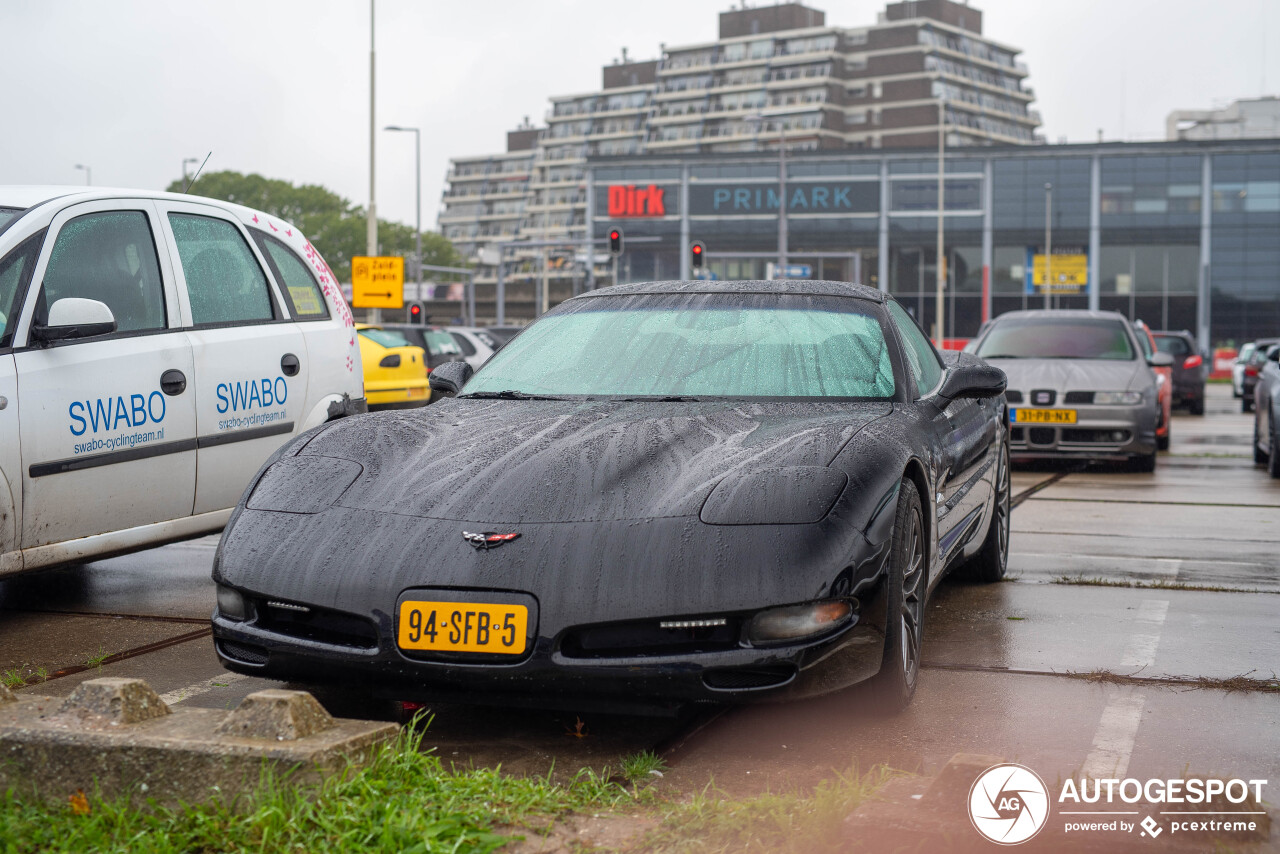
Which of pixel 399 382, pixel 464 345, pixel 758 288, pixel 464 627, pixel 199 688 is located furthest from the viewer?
pixel 464 345

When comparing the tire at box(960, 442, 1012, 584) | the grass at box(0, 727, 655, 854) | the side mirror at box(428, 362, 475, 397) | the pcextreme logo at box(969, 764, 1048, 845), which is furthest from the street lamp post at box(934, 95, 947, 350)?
the grass at box(0, 727, 655, 854)

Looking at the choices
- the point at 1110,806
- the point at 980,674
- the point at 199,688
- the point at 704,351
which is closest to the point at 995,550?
the point at 980,674

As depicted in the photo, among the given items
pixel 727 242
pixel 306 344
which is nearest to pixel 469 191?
pixel 727 242

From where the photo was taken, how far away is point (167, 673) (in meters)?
4.45

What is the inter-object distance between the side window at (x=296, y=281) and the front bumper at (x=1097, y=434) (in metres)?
7.04

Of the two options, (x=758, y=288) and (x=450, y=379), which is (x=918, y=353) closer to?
(x=758, y=288)

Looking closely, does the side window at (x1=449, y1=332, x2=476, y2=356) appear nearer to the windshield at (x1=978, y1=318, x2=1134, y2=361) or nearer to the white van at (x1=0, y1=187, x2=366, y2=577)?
the windshield at (x1=978, y1=318, x2=1134, y2=361)

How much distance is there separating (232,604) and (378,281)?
76.3 feet

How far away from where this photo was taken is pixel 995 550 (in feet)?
20.3

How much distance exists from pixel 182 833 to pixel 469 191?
495ft

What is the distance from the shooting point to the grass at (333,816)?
2.71 metres

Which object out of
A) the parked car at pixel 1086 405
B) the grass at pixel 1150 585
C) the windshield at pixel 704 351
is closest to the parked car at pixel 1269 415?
the parked car at pixel 1086 405

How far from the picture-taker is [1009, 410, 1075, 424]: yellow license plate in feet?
39.4

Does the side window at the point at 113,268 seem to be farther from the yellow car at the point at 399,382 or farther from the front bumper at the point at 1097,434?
the yellow car at the point at 399,382
